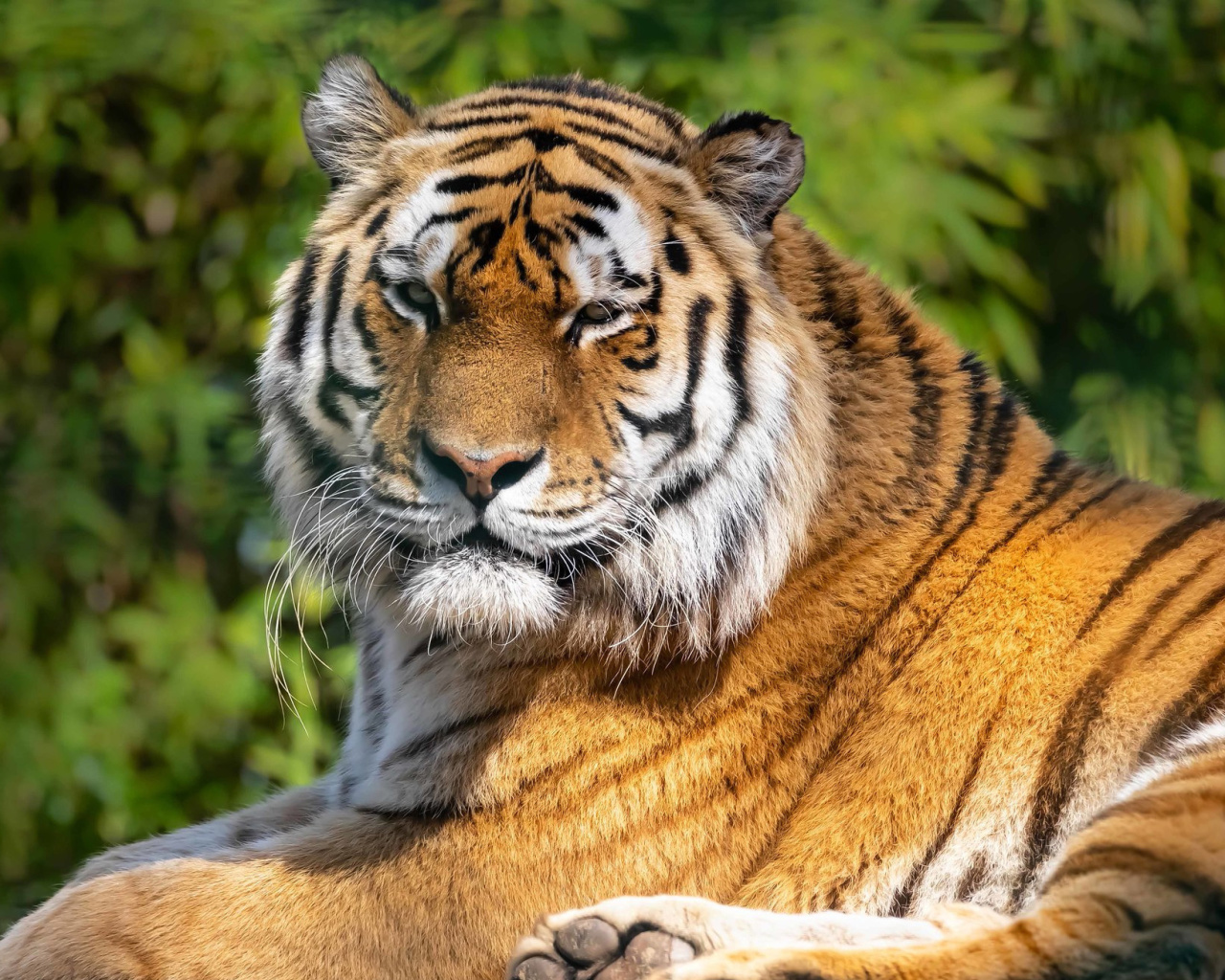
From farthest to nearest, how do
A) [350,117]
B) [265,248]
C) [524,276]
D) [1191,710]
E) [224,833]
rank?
[265,248], [224,833], [350,117], [524,276], [1191,710]

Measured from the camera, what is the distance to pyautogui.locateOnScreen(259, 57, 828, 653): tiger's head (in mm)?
1633

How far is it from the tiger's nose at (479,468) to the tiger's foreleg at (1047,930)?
0.46 meters

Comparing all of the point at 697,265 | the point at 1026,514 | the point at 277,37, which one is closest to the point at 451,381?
the point at 697,265

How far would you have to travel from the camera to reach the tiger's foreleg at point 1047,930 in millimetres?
1326

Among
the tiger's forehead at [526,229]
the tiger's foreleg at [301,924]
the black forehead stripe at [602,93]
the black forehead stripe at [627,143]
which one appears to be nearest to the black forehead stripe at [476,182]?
the tiger's forehead at [526,229]

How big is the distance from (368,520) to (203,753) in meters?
1.88

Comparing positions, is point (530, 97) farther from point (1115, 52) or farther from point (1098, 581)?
point (1115, 52)

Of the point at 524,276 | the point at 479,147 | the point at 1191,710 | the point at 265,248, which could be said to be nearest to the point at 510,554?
the point at 524,276

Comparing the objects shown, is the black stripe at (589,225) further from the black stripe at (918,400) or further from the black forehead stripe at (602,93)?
the black stripe at (918,400)

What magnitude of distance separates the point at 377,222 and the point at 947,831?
989 millimetres

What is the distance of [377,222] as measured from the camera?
5.88ft

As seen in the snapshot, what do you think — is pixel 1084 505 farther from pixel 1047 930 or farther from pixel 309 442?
pixel 309 442

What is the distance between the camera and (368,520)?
1754mm

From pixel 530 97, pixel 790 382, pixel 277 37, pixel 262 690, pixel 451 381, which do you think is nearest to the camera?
pixel 451 381
